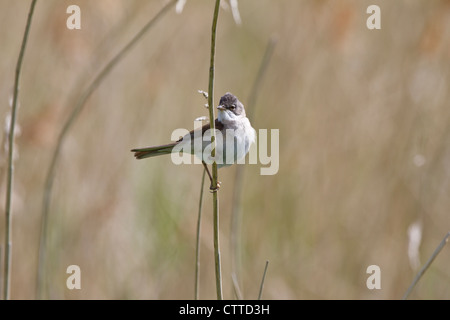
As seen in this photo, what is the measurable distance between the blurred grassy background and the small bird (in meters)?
1.31

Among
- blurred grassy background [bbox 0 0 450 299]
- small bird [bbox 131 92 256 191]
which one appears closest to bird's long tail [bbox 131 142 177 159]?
small bird [bbox 131 92 256 191]

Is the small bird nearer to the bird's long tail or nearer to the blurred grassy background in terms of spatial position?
the bird's long tail

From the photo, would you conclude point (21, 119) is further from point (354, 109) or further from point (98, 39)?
point (354, 109)

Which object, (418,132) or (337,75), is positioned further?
(337,75)

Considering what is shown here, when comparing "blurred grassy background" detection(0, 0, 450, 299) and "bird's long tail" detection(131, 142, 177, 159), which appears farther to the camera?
"blurred grassy background" detection(0, 0, 450, 299)

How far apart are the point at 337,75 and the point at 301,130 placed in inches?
19.1

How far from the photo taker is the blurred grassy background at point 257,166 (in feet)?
12.1

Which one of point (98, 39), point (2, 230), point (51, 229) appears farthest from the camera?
point (98, 39)

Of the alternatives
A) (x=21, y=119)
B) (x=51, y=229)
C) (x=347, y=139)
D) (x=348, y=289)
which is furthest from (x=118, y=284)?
(x=347, y=139)

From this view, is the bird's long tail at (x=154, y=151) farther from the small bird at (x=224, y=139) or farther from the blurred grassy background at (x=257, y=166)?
the blurred grassy background at (x=257, y=166)

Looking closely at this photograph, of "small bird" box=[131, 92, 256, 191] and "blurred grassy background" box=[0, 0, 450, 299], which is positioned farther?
"blurred grassy background" box=[0, 0, 450, 299]

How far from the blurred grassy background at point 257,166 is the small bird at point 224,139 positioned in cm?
131

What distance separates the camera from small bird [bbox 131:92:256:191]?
6.79ft

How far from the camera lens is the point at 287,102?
4.26 metres
